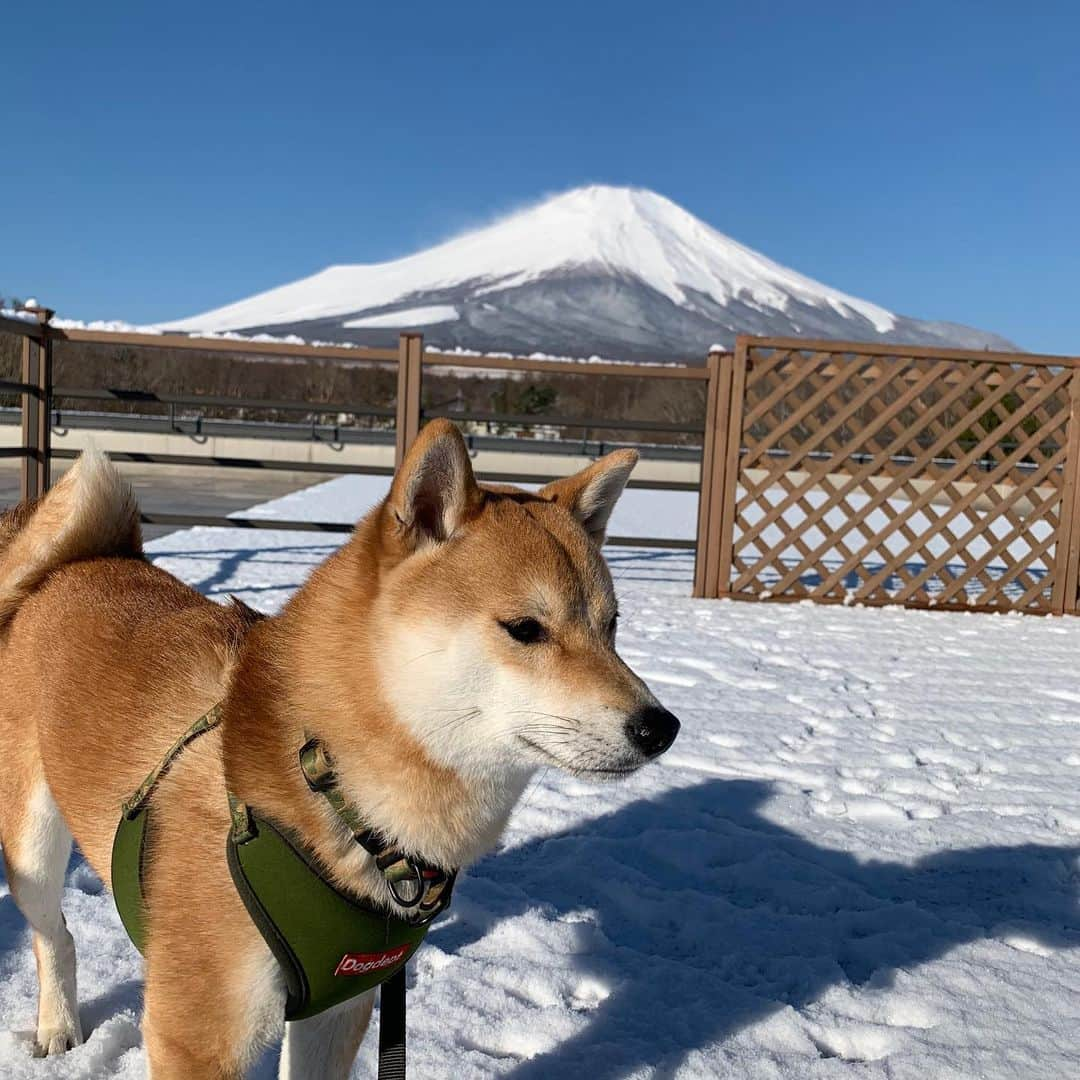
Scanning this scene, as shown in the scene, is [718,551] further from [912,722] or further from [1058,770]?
[1058,770]

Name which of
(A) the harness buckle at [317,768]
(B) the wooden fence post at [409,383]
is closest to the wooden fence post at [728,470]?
(B) the wooden fence post at [409,383]

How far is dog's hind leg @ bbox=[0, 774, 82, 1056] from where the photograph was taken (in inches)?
71.9

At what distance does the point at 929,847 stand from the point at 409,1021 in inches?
67.7

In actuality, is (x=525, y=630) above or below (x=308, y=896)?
above

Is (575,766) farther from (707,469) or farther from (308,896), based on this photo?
(707,469)


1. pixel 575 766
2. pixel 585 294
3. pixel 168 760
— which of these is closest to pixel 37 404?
pixel 168 760

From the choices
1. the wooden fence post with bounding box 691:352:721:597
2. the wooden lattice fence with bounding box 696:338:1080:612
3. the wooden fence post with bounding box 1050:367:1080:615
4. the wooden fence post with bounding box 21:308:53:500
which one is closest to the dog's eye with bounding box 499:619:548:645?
the wooden fence post with bounding box 691:352:721:597

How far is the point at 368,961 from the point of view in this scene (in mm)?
1466

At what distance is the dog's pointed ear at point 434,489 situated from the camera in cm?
149

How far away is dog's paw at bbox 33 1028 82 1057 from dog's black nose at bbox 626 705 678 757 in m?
1.30

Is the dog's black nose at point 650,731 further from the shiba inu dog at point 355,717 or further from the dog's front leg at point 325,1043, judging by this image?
the dog's front leg at point 325,1043

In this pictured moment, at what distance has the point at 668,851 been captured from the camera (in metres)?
2.80

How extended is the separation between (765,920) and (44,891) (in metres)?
1.68

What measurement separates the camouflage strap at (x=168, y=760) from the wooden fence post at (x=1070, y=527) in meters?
7.16
